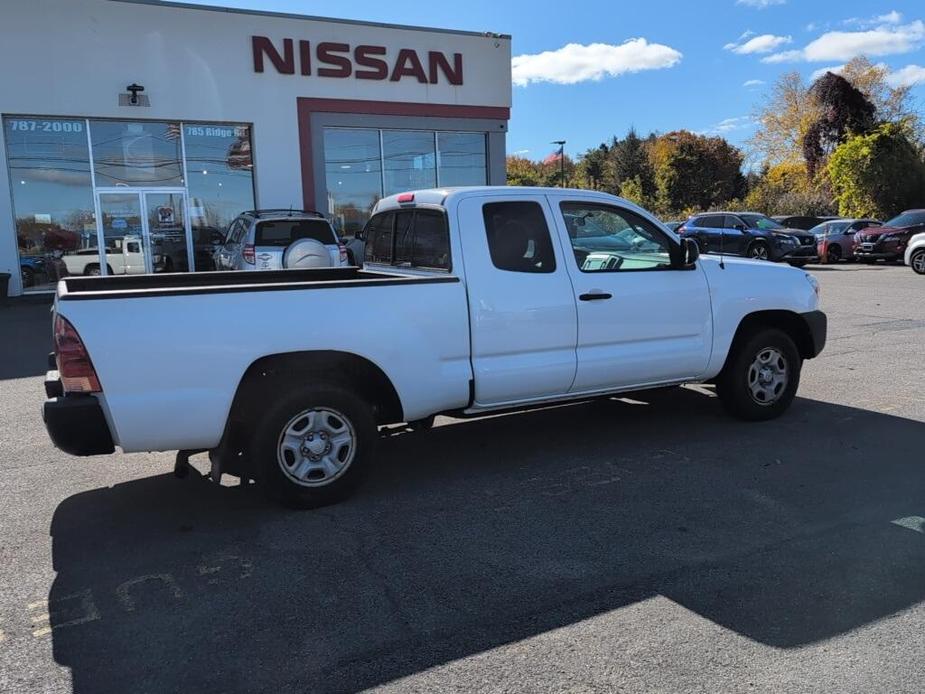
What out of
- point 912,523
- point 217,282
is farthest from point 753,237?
point 217,282

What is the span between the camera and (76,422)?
156 inches

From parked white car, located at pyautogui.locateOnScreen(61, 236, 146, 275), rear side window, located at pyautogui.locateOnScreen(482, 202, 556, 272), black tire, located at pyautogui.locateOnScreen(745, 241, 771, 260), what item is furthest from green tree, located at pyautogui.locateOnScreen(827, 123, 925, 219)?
rear side window, located at pyautogui.locateOnScreen(482, 202, 556, 272)

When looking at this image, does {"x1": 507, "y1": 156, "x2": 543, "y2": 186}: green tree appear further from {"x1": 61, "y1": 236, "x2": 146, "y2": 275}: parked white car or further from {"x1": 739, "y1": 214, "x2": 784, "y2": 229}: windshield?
{"x1": 61, "y1": 236, "x2": 146, "y2": 275}: parked white car

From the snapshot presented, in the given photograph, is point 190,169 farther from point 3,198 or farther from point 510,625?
point 510,625

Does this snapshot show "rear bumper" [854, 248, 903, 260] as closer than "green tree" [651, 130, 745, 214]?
Yes

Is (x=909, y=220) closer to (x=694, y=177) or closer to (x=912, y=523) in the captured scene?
(x=912, y=523)

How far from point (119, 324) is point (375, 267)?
249cm

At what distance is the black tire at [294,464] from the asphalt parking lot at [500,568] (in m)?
0.12

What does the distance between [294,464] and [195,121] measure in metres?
14.9

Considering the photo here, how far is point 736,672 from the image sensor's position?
2.90 meters

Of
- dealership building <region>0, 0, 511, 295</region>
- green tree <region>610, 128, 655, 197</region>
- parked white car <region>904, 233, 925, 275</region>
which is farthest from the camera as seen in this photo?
green tree <region>610, 128, 655, 197</region>

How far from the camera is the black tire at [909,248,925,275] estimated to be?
19984 millimetres

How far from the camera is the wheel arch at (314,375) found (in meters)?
4.38

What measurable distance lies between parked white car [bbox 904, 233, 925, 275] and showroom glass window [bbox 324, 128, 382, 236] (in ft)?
47.6
